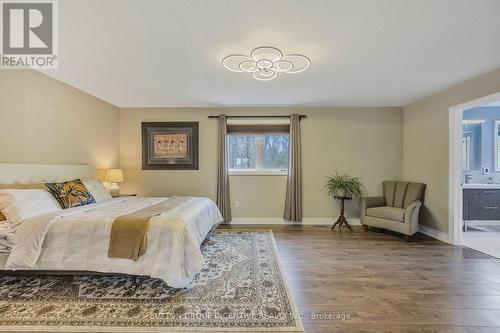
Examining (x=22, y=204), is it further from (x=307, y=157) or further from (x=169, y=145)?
(x=307, y=157)

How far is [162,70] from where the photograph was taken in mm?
2984

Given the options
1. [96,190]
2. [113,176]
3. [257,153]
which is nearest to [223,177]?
[257,153]

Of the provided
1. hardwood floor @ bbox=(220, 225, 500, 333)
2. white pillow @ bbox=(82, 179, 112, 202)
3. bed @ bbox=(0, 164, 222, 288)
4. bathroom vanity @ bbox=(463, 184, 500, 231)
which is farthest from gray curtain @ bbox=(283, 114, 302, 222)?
white pillow @ bbox=(82, 179, 112, 202)

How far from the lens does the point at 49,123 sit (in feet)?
10.6

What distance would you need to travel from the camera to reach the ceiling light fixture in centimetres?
244

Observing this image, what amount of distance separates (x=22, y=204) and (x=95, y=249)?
89 centimetres

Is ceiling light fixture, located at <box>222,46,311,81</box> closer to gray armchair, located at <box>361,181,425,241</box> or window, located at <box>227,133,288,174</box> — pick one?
window, located at <box>227,133,288,174</box>

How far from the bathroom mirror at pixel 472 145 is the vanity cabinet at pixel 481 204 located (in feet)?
2.33

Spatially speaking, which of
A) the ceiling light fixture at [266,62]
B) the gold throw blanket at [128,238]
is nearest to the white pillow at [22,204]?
the gold throw blanket at [128,238]

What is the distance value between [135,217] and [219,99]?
2.71 m

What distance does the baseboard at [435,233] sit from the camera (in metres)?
3.70

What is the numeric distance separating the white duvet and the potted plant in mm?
3142

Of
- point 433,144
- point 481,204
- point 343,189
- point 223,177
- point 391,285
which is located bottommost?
point 391,285

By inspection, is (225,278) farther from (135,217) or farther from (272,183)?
(272,183)
